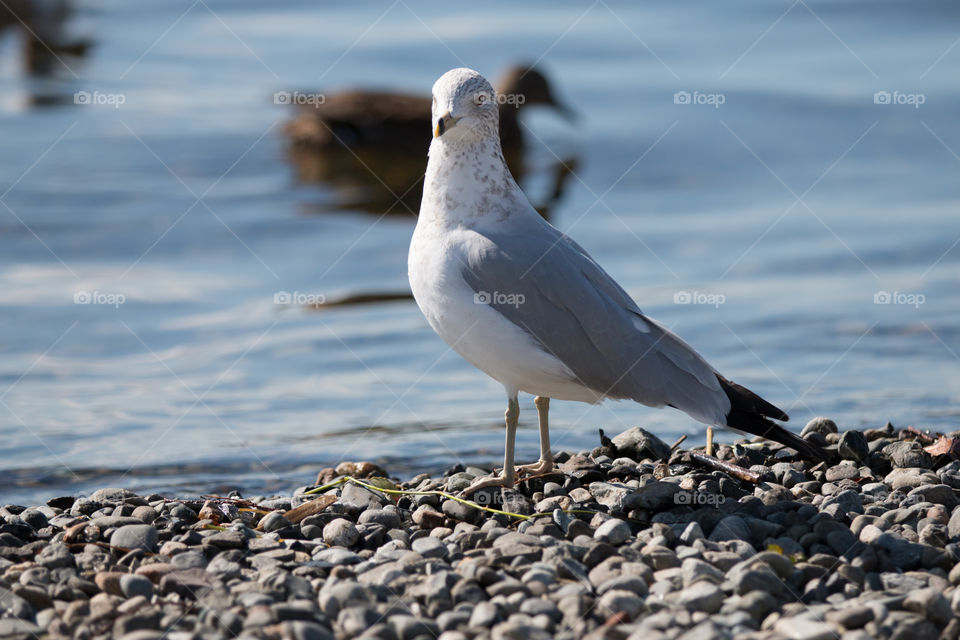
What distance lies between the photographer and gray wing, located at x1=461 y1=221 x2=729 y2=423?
16.9 ft

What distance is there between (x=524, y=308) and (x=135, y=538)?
1894mm

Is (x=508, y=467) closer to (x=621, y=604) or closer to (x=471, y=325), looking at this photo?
(x=471, y=325)

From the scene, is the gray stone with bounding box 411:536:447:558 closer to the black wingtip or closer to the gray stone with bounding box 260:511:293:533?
the gray stone with bounding box 260:511:293:533

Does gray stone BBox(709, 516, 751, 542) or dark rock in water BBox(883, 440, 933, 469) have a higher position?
dark rock in water BBox(883, 440, 933, 469)

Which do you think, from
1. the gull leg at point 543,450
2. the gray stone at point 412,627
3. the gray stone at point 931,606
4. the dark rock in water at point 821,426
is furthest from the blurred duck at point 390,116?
the gray stone at point 931,606

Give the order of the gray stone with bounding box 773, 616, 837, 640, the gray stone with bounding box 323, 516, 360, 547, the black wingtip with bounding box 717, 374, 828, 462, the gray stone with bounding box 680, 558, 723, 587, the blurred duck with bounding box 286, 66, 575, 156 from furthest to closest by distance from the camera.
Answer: the blurred duck with bounding box 286, 66, 575, 156 → the black wingtip with bounding box 717, 374, 828, 462 → the gray stone with bounding box 323, 516, 360, 547 → the gray stone with bounding box 680, 558, 723, 587 → the gray stone with bounding box 773, 616, 837, 640

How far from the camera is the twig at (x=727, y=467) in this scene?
5.47 metres

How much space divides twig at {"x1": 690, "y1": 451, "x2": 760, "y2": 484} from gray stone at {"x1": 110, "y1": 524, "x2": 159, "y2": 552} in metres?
2.60

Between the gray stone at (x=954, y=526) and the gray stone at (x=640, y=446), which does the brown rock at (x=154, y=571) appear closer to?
the gray stone at (x=640, y=446)

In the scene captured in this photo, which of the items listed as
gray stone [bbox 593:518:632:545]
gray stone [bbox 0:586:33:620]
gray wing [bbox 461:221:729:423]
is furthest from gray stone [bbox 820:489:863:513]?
gray stone [bbox 0:586:33:620]

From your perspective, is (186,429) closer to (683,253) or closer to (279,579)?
(279,579)

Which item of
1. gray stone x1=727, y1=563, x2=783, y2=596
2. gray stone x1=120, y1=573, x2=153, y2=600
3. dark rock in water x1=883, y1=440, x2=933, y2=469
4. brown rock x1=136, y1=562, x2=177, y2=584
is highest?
dark rock in water x1=883, y1=440, x2=933, y2=469

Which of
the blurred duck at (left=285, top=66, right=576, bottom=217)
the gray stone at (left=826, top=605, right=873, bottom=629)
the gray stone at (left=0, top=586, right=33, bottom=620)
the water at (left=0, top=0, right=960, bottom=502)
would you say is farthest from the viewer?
the blurred duck at (left=285, top=66, right=576, bottom=217)

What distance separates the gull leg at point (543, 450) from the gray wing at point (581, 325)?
1.74 feet
